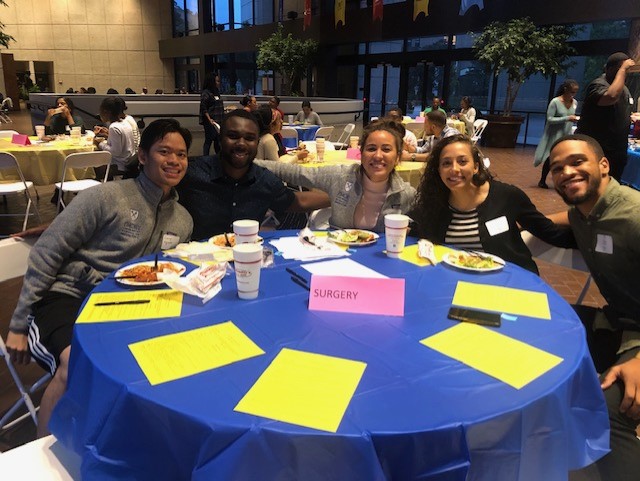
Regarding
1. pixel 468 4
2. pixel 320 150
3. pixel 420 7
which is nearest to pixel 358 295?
pixel 320 150

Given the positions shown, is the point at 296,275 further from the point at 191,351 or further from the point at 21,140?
the point at 21,140

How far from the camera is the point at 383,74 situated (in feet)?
56.2

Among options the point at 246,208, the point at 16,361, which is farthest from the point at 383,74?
the point at 16,361

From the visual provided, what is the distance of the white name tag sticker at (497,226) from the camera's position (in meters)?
2.22

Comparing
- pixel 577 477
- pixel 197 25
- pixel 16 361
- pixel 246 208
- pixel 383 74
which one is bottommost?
pixel 577 477

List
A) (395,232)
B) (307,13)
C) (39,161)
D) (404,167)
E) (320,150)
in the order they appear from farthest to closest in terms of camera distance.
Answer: (307,13) → (39,161) → (320,150) → (404,167) → (395,232)

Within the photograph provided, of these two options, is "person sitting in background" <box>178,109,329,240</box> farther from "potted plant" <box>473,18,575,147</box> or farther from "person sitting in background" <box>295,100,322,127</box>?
"potted plant" <box>473,18,575,147</box>

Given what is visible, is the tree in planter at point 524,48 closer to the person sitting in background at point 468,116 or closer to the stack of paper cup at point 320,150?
the person sitting in background at point 468,116

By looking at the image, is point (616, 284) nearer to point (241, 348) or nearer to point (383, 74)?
point (241, 348)

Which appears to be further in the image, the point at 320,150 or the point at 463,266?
the point at 320,150

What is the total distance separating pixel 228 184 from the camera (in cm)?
253

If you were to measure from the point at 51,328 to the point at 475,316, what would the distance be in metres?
1.47

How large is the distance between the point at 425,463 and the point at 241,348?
20.5 inches

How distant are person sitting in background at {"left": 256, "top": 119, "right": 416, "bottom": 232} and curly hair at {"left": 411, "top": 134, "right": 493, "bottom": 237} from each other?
0.78ft
